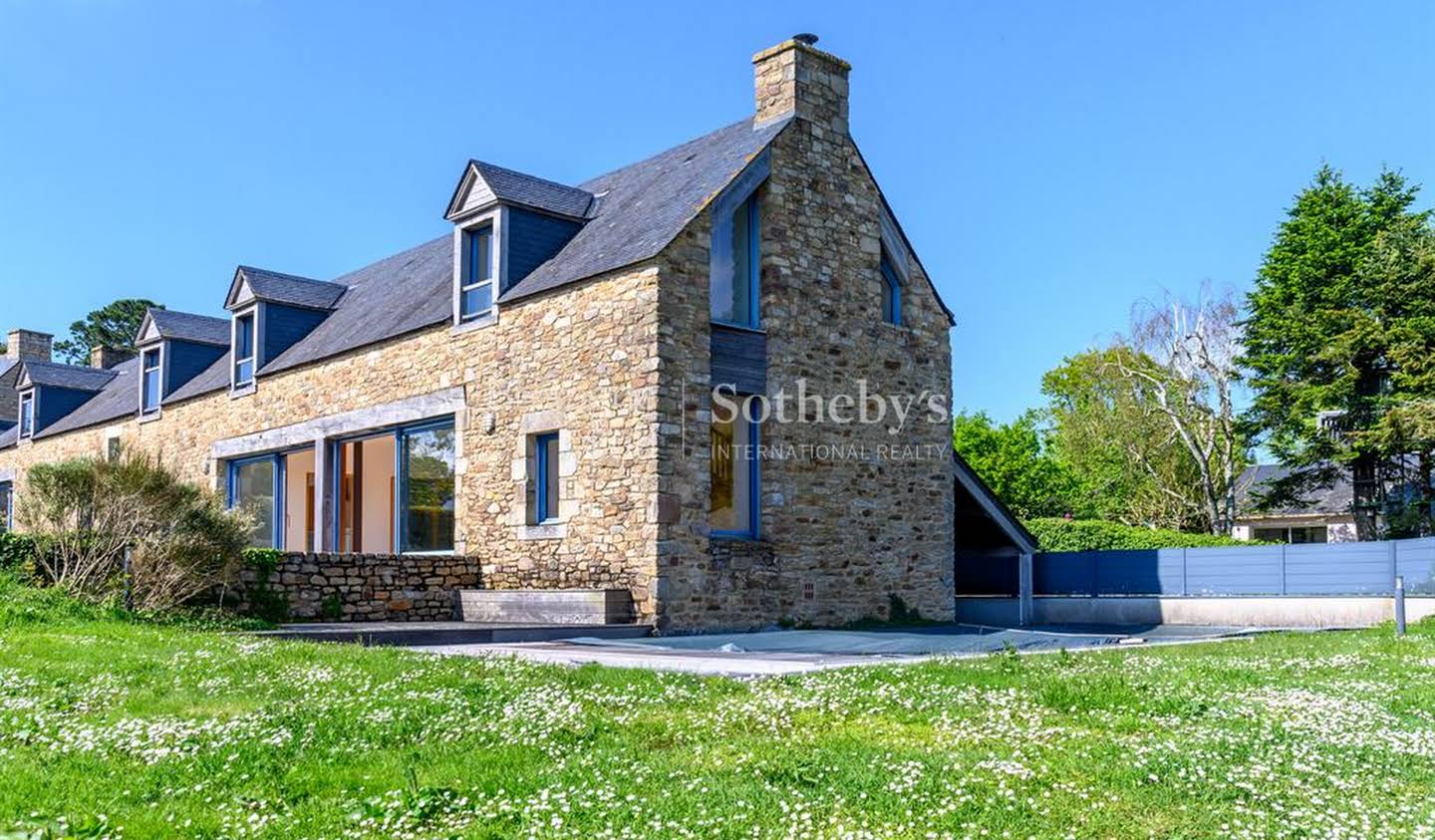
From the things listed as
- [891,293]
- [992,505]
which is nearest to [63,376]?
[891,293]

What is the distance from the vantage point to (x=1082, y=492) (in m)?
47.0

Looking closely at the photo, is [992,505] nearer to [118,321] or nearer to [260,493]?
[260,493]

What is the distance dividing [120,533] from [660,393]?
653 cm

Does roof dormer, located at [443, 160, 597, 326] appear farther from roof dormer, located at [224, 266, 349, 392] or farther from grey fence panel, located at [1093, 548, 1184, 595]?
grey fence panel, located at [1093, 548, 1184, 595]

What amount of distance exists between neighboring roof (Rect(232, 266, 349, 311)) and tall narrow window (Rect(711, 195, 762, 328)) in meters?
11.4

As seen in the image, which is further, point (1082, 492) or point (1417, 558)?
point (1082, 492)

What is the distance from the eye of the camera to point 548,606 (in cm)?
1627

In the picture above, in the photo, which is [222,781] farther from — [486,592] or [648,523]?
[486,592]

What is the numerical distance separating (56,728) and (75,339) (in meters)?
63.5

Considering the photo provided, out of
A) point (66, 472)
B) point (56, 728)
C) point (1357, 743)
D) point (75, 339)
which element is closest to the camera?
point (1357, 743)

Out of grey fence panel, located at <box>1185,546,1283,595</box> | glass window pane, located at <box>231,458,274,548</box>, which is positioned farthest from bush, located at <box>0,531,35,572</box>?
grey fence panel, located at <box>1185,546,1283,595</box>

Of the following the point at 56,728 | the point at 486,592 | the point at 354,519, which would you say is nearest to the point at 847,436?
the point at 486,592

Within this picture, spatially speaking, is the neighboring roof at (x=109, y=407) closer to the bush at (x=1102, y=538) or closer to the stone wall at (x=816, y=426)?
the stone wall at (x=816, y=426)

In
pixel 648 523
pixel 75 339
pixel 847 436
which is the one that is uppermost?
pixel 75 339
